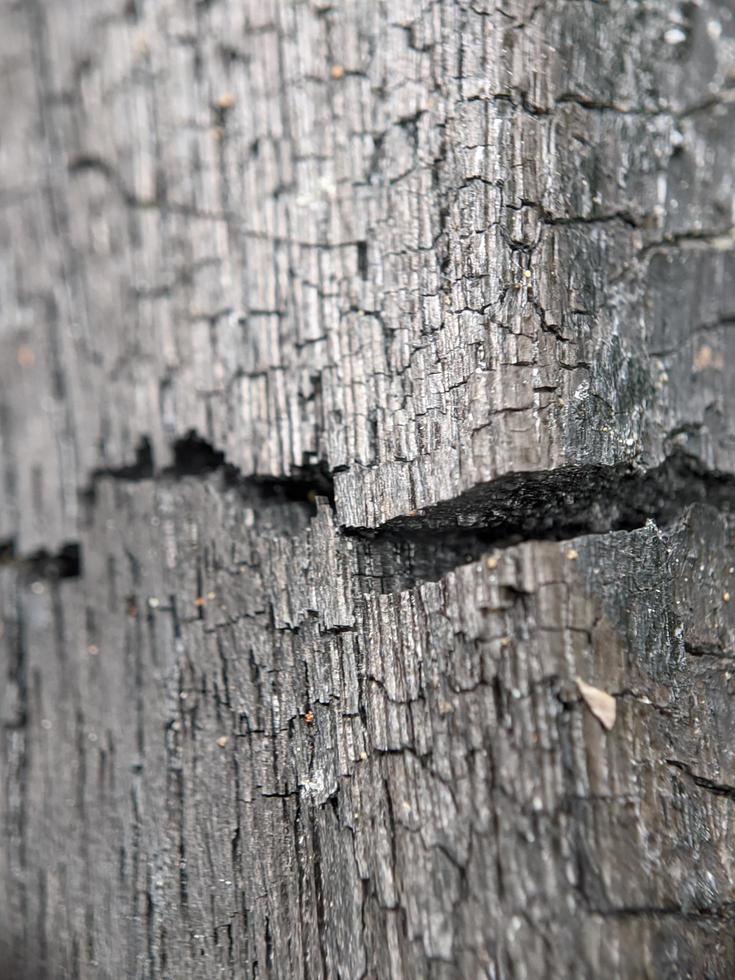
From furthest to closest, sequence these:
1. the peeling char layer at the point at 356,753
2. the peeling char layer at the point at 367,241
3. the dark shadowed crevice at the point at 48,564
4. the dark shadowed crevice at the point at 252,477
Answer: the dark shadowed crevice at the point at 48,564, the dark shadowed crevice at the point at 252,477, the peeling char layer at the point at 367,241, the peeling char layer at the point at 356,753

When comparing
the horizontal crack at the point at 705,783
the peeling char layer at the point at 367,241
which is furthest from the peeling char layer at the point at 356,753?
the peeling char layer at the point at 367,241

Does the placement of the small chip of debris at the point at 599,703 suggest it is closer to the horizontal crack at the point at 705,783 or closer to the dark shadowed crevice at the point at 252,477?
the horizontal crack at the point at 705,783

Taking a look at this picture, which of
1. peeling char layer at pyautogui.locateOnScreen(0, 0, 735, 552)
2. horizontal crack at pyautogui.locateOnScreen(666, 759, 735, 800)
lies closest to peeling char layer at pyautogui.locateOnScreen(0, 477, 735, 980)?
horizontal crack at pyautogui.locateOnScreen(666, 759, 735, 800)

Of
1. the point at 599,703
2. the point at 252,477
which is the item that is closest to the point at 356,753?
the point at 599,703

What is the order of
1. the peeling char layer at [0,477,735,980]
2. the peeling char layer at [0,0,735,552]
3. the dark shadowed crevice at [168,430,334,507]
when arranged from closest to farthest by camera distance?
the peeling char layer at [0,477,735,980]
the peeling char layer at [0,0,735,552]
the dark shadowed crevice at [168,430,334,507]

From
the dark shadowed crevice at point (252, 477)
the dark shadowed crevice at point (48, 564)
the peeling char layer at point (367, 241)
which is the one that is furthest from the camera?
the dark shadowed crevice at point (48, 564)

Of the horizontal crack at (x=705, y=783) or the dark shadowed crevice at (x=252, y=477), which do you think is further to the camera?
the dark shadowed crevice at (x=252, y=477)

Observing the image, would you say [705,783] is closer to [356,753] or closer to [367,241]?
[356,753]

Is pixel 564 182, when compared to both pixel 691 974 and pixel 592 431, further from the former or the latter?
pixel 691 974

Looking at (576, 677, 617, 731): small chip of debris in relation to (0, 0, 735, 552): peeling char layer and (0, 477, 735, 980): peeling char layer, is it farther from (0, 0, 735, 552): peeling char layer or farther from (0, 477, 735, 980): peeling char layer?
(0, 0, 735, 552): peeling char layer
